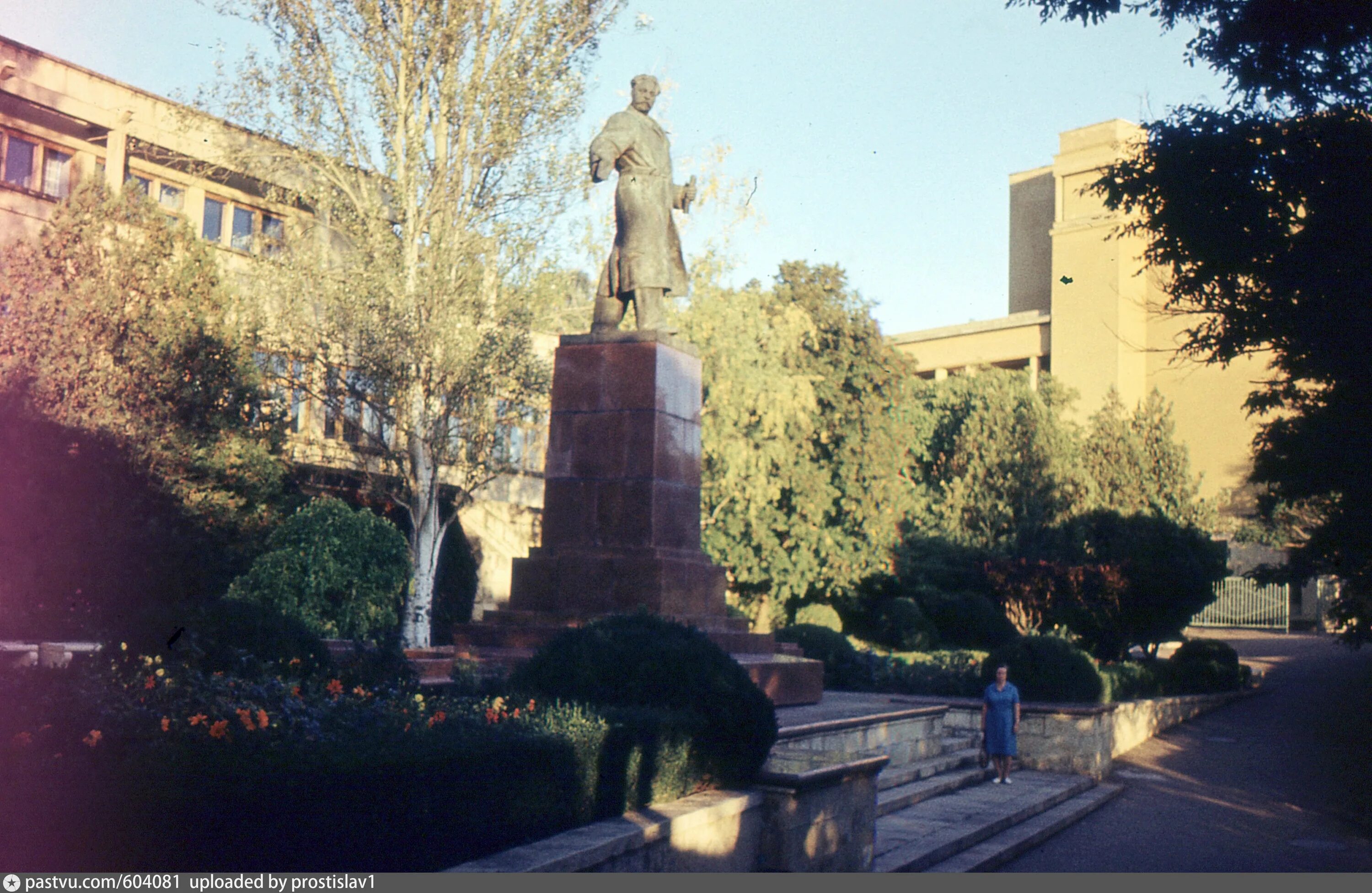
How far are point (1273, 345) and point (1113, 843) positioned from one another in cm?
534

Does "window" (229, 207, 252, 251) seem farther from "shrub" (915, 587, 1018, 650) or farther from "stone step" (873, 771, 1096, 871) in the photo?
"stone step" (873, 771, 1096, 871)

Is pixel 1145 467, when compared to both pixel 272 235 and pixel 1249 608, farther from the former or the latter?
pixel 272 235

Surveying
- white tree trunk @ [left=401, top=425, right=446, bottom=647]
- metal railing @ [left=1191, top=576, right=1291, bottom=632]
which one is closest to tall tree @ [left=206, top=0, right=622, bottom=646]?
white tree trunk @ [left=401, top=425, right=446, bottom=647]

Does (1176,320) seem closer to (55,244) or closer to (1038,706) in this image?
(1038,706)

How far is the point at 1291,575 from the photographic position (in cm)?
1906

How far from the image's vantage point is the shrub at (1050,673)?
55.2 feet

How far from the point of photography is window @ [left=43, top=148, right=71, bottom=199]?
72.6 ft

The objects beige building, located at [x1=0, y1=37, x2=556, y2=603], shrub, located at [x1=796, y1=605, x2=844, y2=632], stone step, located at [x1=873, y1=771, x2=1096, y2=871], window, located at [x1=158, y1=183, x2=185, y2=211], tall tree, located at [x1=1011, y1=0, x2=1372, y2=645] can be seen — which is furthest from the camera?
shrub, located at [x1=796, y1=605, x2=844, y2=632]

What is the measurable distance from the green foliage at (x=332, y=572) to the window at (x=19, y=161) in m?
9.69

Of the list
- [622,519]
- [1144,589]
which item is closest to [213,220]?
[622,519]

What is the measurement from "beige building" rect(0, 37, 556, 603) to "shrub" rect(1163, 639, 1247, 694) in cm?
1279

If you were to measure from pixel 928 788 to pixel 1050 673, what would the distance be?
5489 mm

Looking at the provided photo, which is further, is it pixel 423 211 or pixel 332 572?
pixel 423 211

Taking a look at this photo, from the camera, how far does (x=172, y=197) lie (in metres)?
23.9
